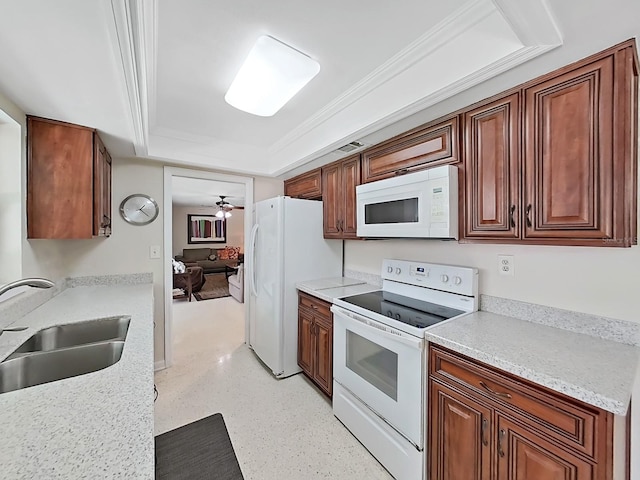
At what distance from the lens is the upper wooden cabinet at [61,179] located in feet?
5.55

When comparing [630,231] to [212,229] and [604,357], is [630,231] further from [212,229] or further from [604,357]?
[212,229]

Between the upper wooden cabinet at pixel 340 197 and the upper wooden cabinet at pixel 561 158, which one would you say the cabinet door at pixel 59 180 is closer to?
the upper wooden cabinet at pixel 340 197

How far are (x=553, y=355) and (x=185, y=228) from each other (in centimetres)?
906

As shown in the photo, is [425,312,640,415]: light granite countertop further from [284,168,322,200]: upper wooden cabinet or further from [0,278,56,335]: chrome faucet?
[284,168,322,200]: upper wooden cabinet

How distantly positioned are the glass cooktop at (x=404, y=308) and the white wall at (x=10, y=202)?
2.00 metres

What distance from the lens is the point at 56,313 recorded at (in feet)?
5.32

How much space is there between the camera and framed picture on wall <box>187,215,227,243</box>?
8.57 metres

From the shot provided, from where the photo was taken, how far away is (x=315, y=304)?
2355mm

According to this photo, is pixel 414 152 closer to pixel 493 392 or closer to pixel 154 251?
pixel 493 392

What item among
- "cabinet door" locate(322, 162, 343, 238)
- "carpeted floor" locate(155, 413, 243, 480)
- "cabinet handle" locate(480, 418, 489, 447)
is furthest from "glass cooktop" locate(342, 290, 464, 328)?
"carpeted floor" locate(155, 413, 243, 480)

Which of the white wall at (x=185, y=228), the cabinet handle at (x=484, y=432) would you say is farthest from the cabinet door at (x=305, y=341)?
the white wall at (x=185, y=228)

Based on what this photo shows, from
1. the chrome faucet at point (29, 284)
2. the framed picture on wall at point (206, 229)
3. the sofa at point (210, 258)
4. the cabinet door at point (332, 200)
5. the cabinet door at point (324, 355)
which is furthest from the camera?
the framed picture on wall at point (206, 229)

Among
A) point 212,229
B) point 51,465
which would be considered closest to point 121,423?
point 51,465

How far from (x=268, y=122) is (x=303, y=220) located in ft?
3.10
